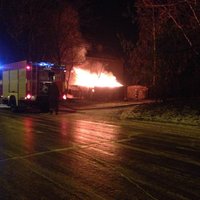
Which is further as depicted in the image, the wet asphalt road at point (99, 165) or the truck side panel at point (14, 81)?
the truck side panel at point (14, 81)

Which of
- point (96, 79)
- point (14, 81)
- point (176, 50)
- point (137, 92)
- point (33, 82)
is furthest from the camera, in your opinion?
point (96, 79)

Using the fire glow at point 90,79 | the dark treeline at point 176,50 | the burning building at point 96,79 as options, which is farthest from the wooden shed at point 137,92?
the dark treeline at point 176,50

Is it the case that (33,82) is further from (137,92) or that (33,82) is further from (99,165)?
(137,92)

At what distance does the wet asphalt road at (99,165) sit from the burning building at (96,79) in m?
21.5

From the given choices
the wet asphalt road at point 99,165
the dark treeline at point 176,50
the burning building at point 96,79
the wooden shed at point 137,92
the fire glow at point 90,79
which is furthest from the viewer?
the fire glow at point 90,79

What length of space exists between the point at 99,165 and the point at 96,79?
3660 cm

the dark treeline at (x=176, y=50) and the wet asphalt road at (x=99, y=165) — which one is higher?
the dark treeline at (x=176, y=50)

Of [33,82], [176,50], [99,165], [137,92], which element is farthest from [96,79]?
[99,165]

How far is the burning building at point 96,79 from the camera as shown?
3747cm

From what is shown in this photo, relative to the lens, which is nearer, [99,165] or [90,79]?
[99,165]

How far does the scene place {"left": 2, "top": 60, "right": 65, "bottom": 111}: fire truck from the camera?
22969 mm

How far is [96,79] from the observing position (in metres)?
44.7

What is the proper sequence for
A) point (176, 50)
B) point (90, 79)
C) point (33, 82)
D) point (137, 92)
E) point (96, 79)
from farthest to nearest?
point (96, 79), point (90, 79), point (137, 92), point (33, 82), point (176, 50)

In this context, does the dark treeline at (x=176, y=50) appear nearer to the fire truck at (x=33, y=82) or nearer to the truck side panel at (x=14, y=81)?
the fire truck at (x=33, y=82)
